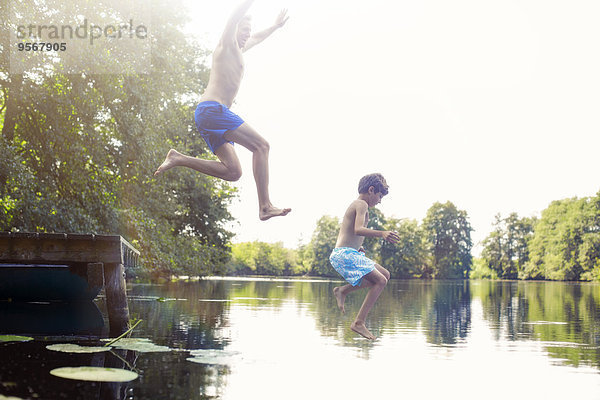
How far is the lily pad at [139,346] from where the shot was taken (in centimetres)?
598

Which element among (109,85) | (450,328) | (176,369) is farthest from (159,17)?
(176,369)

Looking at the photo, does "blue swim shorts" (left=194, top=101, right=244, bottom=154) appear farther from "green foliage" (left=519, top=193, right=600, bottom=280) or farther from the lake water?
"green foliage" (left=519, top=193, right=600, bottom=280)

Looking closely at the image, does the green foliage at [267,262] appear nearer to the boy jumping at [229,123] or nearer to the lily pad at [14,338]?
the lily pad at [14,338]

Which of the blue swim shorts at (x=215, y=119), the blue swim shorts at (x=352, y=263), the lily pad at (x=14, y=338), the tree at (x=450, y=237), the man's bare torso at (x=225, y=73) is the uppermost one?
the tree at (x=450, y=237)

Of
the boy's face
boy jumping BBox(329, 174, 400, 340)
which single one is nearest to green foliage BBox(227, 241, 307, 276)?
boy jumping BBox(329, 174, 400, 340)

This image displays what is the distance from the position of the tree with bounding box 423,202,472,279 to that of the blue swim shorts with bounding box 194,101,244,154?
96998 millimetres

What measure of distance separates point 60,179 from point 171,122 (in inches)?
216

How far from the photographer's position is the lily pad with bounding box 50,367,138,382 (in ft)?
14.2

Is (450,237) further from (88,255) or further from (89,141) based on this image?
(88,255)

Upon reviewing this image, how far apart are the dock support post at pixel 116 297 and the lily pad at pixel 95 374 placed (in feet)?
10.9

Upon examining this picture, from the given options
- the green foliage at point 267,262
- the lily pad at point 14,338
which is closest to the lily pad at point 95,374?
the lily pad at point 14,338

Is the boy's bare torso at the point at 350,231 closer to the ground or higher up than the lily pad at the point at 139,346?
higher up

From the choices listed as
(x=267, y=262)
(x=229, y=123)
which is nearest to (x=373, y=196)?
(x=229, y=123)

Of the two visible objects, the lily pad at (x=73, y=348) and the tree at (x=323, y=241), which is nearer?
the lily pad at (x=73, y=348)
